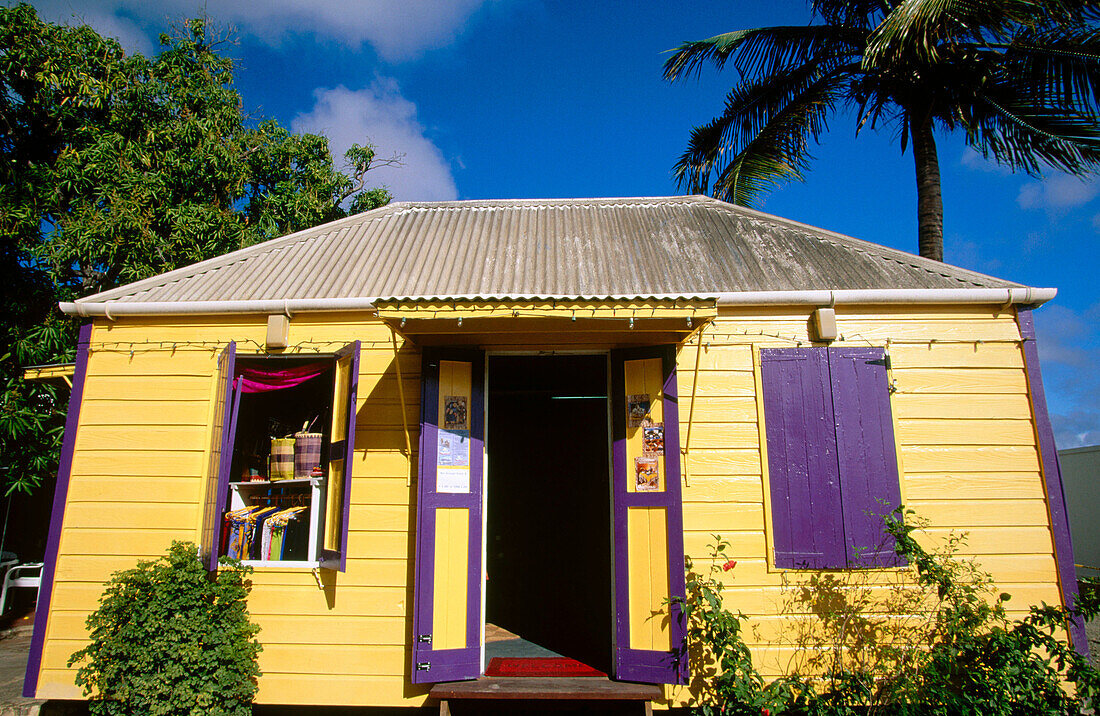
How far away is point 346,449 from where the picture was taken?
500 cm

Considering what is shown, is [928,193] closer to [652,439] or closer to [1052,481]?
[1052,481]

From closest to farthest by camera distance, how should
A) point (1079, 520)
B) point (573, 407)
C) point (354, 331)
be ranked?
point (354, 331)
point (573, 407)
point (1079, 520)

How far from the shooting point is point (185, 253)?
35.6 ft

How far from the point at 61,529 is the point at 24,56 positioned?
9.39 meters

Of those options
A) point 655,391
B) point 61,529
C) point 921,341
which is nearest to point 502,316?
point 655,391

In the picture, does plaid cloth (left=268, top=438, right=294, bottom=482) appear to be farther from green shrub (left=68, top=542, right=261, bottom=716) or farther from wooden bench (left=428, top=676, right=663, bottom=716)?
wooden bench (left=428, top=676, right=663, bottom=716)

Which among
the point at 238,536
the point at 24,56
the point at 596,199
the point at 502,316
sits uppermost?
the point at 24,56

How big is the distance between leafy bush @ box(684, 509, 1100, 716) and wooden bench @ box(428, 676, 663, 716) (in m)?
0.54

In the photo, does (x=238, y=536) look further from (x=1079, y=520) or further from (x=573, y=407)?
(x=1079, y=520)

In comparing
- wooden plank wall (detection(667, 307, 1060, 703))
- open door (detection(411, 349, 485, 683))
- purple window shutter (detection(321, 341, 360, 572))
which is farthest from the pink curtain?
wooden plank wall (detection(667, 307, 1060, 703))

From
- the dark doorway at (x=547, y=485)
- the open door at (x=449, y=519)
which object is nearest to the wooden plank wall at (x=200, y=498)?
the open door at (x=449, y=519)

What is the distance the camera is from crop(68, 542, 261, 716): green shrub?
422 cm

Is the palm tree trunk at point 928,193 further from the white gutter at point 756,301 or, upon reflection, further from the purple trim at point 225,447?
the purple trim at point 225,447

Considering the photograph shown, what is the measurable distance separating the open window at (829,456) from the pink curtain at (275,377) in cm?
414
